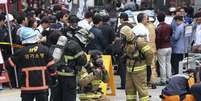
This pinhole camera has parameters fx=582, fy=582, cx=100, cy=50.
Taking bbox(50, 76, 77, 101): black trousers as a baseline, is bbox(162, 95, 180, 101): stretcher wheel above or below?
above

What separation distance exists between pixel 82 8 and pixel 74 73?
10819mm

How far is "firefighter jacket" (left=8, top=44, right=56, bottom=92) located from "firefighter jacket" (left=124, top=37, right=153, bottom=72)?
2.31m

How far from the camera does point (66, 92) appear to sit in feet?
32.4

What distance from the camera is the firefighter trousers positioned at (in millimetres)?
10922

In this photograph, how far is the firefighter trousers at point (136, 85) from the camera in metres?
10.9

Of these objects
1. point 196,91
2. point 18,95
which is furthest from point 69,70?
point 18,95

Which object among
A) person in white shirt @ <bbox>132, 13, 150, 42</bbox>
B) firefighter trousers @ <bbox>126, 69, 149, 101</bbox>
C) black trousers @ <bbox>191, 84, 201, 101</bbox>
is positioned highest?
person in white shirt @ <bbox>132, 13, 150, 42</bbox>

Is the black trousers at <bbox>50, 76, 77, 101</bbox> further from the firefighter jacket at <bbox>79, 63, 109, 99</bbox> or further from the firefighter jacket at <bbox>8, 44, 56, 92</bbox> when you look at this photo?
the firefighter jacket at <bbox>8, 44, 56, 92</bbox>

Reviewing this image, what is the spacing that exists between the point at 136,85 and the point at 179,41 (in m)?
4.03

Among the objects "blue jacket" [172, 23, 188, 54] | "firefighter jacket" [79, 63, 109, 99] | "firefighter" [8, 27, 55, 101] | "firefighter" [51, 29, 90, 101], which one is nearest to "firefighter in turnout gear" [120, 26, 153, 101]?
"firefighter" [51, 29, 90, 101]

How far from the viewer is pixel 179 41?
14656mm

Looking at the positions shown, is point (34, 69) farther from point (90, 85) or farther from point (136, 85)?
point (136, 85)

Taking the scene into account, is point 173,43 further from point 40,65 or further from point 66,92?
point 40,65

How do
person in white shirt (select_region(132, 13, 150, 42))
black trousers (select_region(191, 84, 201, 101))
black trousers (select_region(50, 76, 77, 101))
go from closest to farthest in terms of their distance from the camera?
1. black trousers (select_region(191, 84, 201, 101))
2. black trousers (select_region(50, 76, 77, 101))
3. person in white shirt (select_region(132, 13, 150, 42))
